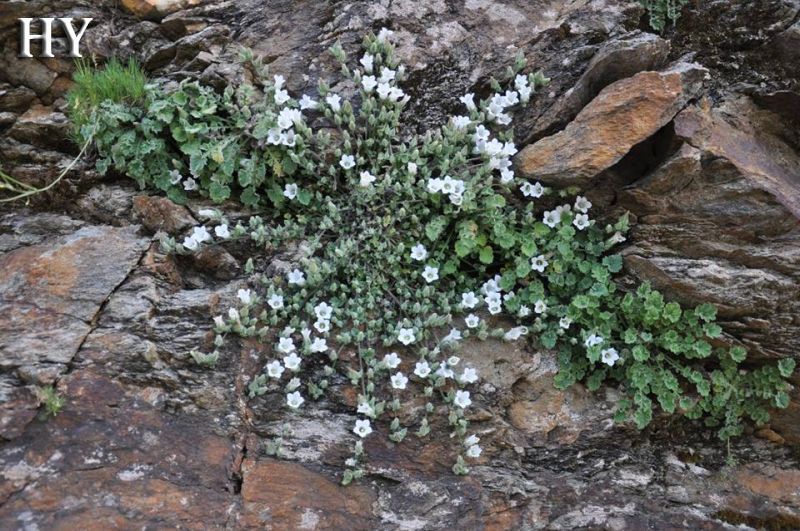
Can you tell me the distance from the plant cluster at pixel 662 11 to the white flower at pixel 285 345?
322 cm

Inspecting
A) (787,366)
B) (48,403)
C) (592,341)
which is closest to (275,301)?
(48,403)

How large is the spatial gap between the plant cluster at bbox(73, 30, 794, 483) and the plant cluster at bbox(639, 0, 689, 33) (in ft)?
3.05

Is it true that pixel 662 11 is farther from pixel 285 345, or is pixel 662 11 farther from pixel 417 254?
pixel 285 345

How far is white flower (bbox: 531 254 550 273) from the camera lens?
4.66 m

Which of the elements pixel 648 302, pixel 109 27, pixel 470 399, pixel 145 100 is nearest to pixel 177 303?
pixel 145 100

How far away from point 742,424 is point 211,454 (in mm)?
3262

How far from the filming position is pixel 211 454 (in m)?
3.84

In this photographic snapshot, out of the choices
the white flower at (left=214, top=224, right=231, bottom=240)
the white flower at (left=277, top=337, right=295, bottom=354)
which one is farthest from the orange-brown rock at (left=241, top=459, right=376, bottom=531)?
the white flower at (left=214, top=224, right=231, bottom=240)

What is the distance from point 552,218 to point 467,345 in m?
0.99

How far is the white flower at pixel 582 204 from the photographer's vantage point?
4.67m

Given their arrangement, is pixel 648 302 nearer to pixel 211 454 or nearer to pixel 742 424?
pixel 742 424

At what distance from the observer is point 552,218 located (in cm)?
474

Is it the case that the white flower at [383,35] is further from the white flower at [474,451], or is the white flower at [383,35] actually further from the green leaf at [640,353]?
the white flower at [474,451]

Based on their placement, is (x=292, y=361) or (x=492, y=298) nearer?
(x=292, y=361)
